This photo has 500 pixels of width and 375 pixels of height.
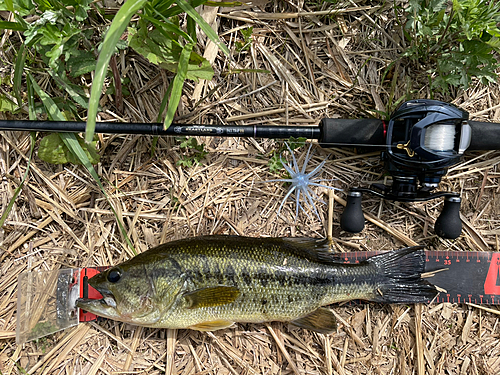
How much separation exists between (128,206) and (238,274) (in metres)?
1.16

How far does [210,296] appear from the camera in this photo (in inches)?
99.6

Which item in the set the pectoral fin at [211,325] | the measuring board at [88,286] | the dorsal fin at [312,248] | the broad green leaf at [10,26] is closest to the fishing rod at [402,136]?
the dorsal fin at [312,248]

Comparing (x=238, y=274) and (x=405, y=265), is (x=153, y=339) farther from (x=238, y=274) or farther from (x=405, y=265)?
(x=405, y=265)

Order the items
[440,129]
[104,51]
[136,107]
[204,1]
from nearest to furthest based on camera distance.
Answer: [104,51] < [204,1] < [440,129] < [136,107]

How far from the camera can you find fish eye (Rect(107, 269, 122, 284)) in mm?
2520

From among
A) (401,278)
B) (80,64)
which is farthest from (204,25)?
(401,278)

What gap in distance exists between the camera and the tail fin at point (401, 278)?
2781 mm

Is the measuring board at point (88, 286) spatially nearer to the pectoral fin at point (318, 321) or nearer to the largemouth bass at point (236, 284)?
the largemouth bass at point (236, 284)

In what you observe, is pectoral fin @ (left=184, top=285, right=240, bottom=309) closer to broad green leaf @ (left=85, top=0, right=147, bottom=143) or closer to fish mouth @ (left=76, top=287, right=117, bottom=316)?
fish mouth @ (left=76, top=287, right=117, bottom=316)

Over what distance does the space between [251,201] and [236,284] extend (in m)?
0.75

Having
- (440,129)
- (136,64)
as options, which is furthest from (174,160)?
(440,129)

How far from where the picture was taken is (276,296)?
262 centimetres

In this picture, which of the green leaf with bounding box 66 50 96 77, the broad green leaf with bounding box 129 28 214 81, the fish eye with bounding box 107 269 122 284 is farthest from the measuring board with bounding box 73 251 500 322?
the green leaf with bounding box 66 50 96 77

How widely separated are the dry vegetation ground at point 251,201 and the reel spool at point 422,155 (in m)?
0.25
